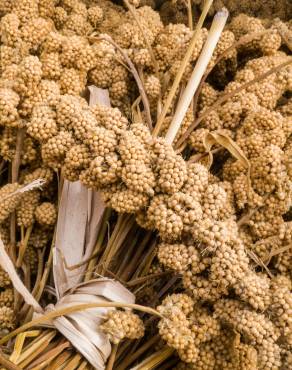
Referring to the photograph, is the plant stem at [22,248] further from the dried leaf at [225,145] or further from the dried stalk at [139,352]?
the dried leaf at [225,145]

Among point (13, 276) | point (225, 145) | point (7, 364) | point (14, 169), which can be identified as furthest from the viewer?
A: point (14, 169)

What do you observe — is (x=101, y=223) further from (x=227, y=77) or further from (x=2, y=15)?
(x=2, y=15)

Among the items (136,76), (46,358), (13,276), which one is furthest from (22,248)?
(136,76)

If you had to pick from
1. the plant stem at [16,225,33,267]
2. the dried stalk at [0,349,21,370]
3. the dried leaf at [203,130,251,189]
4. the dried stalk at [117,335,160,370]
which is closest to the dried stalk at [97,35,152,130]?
the dried leaf at [203,130,251,189]

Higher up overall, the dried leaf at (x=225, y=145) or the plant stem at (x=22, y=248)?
the dried leaf at (x=225, y=145)

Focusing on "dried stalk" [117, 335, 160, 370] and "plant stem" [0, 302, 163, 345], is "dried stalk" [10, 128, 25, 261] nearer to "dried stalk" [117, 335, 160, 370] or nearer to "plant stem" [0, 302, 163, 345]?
"plant stem" [0, 302, 163, 345]

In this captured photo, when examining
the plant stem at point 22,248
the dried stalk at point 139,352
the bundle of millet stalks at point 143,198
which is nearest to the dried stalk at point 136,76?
the bundle of millet stalks at point 143,198

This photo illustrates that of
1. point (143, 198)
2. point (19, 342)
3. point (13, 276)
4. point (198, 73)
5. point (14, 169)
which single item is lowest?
point (19, 342)

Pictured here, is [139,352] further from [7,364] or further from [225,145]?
[225,145]
